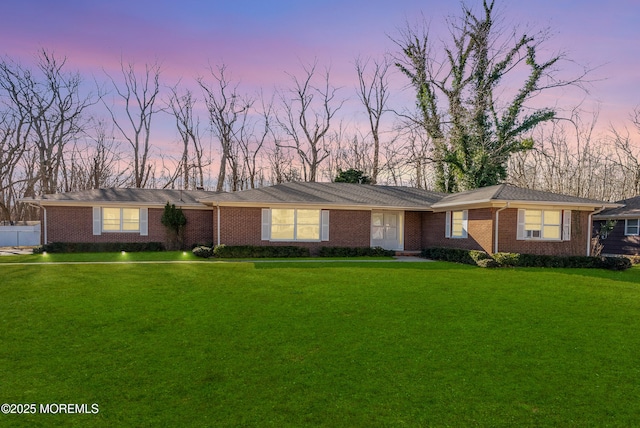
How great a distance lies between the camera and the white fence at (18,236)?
22.2 meters

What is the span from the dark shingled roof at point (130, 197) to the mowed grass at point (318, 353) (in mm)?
9982

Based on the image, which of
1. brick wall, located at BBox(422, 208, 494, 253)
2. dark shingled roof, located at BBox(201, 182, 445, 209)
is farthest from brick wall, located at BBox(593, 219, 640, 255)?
brick wall, located at BBox(422, 208, 494, 253)

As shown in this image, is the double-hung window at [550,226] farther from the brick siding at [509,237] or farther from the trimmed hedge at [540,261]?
the trimmed hedge at [540,261]

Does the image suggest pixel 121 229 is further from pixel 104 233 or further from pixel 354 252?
pixel 354 252

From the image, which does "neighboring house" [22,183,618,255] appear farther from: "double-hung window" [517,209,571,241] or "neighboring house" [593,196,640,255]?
"neighboring house" [593,196,640,255]

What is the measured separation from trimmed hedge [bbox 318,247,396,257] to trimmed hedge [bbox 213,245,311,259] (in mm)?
910

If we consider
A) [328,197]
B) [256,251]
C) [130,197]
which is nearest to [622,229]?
[328,197]

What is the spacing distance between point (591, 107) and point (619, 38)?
63.0 ft

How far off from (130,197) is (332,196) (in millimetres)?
10867

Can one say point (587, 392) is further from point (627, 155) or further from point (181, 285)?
point (627, 155)

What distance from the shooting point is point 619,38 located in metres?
17.8

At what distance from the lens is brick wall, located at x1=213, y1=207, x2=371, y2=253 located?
1756 centimetres

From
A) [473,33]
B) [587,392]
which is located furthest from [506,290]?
[473,33]

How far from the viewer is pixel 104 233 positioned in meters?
19.7
